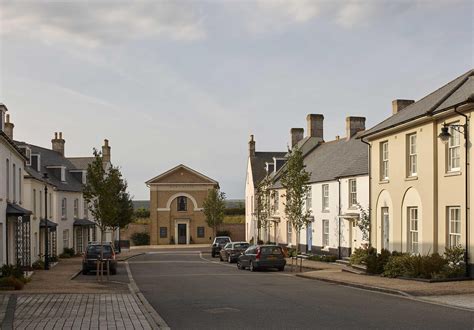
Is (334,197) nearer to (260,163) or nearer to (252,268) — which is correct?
(252,268)

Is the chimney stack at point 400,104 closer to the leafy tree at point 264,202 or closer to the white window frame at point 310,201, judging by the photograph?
the white window frame at point 310,201

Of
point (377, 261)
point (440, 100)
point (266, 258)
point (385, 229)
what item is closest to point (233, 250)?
point (266, 258)

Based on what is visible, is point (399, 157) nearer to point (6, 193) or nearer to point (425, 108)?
point (425, 108)

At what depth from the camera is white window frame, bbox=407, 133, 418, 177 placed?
26.3m

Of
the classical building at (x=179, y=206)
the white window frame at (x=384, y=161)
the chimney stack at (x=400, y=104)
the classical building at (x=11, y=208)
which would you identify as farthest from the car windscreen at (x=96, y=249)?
the classical building at (x=179, y=206)

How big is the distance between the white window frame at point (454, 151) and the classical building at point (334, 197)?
11.6 meters

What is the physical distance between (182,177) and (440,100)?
5218 cm

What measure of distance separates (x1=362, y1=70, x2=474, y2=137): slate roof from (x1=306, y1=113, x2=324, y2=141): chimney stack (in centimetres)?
2757

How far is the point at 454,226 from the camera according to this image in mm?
23422

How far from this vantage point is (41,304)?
57.2ft

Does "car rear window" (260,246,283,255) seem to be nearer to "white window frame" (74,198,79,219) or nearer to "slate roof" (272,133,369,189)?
"slate roof" (272,133,369,189)

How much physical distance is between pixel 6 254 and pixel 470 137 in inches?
735

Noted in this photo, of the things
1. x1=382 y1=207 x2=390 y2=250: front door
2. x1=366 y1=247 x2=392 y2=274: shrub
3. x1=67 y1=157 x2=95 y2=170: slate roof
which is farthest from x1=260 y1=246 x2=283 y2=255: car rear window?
x1=67 y1=157 x2=95 y2=170: slate roof

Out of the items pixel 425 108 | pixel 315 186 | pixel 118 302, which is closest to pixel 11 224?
pixel 118 302
